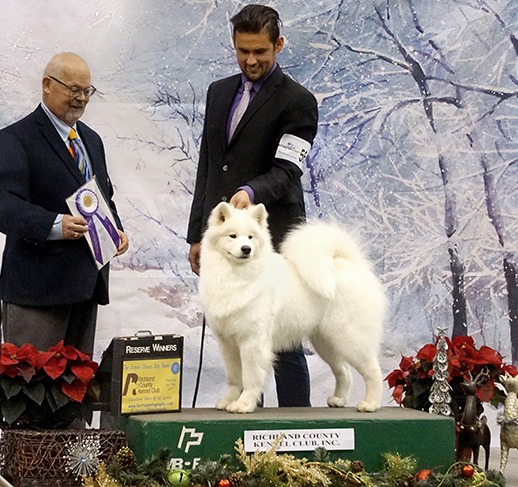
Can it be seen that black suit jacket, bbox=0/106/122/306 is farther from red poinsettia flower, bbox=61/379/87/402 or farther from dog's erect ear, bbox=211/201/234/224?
dog's erect ear, bbox=211/201/234/224

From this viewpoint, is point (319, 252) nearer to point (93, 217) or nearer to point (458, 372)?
point (458, 372)

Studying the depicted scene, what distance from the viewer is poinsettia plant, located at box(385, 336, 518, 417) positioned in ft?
11.1

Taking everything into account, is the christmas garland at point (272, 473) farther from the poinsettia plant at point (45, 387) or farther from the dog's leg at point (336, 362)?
the dog's leg at point (336, 362)

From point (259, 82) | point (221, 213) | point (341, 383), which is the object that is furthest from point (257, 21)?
point (341, 383)

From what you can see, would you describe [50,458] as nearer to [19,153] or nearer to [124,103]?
[19,153]

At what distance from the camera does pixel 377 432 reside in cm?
299

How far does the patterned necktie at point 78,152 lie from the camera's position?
3.49 meters

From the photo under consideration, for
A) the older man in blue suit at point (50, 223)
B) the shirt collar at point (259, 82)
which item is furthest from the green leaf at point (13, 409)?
the shirt collar at point (259, 82)

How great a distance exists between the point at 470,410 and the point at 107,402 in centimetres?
120

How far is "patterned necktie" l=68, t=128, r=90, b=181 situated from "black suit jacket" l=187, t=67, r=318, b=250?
42 cm

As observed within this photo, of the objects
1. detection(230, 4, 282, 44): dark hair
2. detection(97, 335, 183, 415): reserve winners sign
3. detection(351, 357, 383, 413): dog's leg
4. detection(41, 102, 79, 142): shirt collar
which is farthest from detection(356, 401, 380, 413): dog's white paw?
detection(41, 102, 79, 142): shirt collar

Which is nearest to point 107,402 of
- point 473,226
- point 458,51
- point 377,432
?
point 377,432

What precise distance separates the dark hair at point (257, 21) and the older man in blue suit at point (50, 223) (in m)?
0.58

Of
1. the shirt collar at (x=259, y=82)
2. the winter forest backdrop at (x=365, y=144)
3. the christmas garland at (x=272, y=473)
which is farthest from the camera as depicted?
the winter forest backdrop at (x=365, y=144)
